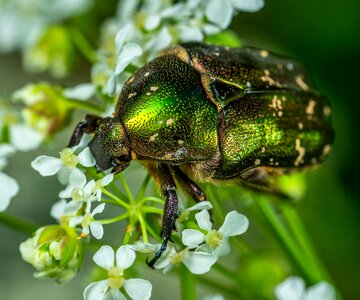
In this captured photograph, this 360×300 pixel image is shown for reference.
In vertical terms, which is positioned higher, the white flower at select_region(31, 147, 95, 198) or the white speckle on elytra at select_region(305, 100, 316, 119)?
the white speckle on elytra at select_region(305, 100, 316, 119)

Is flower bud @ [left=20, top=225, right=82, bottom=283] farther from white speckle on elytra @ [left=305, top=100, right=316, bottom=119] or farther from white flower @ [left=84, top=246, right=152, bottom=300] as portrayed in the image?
white speckle on elytra @ [left=305, top=100, right=316, bottom=119]

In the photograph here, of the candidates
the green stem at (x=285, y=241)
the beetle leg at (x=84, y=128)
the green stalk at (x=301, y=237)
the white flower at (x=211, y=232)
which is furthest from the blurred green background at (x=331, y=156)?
the white flower at (x=211, y=232)

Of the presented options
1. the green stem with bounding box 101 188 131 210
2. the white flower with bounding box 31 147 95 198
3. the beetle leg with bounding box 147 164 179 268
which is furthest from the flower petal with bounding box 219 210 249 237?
the white flower with bounding box 31 147 95 198

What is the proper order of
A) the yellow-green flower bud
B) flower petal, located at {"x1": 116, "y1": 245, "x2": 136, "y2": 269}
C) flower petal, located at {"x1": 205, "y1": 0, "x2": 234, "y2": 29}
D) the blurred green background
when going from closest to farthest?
flower petal, located at {"x1": 116, "y1": 245, "x2": 136, "y2": 269} < flower petal, located at {"x1": 205, "y1": 0, "x2": 234, "y2": 29} < the yellow-green flower bud < the blurred green background

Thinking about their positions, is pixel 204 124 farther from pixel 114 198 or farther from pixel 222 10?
pixel 222 10

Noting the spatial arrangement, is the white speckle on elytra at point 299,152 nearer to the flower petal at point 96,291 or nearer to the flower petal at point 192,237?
the flower petal at point 192,237

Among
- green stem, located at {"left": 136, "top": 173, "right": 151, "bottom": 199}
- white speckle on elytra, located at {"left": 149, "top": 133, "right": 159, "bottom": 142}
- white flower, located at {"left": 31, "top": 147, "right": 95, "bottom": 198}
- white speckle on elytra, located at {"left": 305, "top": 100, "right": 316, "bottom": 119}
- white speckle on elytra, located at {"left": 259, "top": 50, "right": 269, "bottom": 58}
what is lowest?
green stem, located at {"left": 136, "top": 173, "right": 151, "bottom": 199}

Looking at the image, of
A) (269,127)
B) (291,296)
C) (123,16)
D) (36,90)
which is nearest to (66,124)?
(36,90)

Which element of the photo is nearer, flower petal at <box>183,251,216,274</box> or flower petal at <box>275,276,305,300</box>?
flower petal at <box>183,251,216,274</box>
